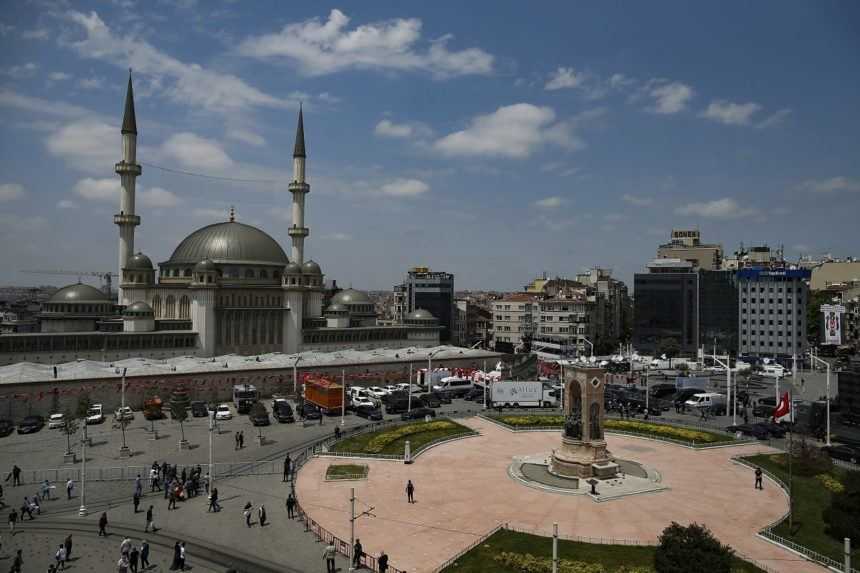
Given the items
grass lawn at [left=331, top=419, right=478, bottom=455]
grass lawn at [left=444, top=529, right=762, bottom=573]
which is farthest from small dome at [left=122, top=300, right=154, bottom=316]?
grass lawn at [left=444, top=529, right=762, bottom=573]

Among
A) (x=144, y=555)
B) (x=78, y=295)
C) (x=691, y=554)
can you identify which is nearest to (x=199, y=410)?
(x=144, y=555)

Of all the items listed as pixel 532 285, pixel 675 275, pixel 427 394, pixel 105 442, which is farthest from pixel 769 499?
pixel 532 285

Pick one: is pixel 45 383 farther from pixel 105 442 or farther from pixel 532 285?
pixel 532 285

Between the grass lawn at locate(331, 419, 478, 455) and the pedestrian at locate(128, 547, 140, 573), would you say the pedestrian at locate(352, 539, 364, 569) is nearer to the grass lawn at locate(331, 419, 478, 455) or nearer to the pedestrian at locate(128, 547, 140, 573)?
the pedestrian at locate(128, 547, 140, 573)

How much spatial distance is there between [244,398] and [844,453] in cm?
3910

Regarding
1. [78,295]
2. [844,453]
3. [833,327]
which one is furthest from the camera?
[78,295]

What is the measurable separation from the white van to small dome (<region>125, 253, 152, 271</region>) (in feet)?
182

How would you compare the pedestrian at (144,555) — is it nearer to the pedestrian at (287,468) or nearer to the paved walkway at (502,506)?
the paved walkway at (502,506)

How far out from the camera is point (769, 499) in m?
27.7

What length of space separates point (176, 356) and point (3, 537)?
4019cm

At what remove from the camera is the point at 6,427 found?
39062 millimetres

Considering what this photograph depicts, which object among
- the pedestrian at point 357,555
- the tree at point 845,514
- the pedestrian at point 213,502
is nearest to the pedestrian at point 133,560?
the pedestrian at point 213,502

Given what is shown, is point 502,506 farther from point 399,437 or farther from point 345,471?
point 399,437

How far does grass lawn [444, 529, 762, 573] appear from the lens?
66.0 ft
